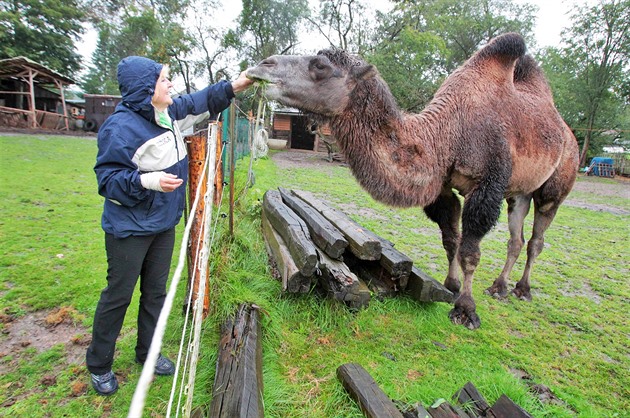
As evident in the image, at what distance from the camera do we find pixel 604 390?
2928mm

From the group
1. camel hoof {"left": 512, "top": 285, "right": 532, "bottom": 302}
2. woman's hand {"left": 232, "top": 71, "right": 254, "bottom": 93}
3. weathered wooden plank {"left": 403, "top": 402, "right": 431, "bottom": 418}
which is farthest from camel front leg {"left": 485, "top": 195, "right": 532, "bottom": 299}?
woman's hand {"left": 232, "top": 71, "right": 254, "bottom": 93}

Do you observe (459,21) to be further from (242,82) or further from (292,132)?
(242,82)

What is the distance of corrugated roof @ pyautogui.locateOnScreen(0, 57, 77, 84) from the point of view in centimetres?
2022

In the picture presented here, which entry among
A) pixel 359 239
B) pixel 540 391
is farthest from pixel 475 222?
pixel 540 391

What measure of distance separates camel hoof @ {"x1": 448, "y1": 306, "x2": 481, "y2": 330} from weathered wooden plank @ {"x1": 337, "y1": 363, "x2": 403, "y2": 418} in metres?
1.64

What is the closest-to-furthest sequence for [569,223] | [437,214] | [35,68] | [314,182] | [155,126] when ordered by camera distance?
1. [155,126]
2. [437,214]
3. [569,223]
4. [314,182]
5. [35,68]

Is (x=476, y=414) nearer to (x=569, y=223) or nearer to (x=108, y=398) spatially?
(x=108, y=398)

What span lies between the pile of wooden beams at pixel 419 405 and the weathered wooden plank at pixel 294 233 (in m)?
0.99

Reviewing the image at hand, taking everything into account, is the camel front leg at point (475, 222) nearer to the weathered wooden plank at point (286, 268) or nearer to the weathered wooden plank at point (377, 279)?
the weathered wooden plank at point (377, 279)

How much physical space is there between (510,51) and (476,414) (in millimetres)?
3498

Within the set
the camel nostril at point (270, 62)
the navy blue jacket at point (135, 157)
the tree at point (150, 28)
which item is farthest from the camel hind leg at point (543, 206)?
the tree at point (150, 28)

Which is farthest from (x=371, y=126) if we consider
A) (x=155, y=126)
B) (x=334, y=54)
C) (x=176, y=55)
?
(x=176, y=55)

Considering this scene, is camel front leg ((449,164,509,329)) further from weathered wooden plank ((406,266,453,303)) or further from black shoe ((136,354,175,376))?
black shoe ((136,354,175,376))

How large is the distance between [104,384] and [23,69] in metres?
27.0
